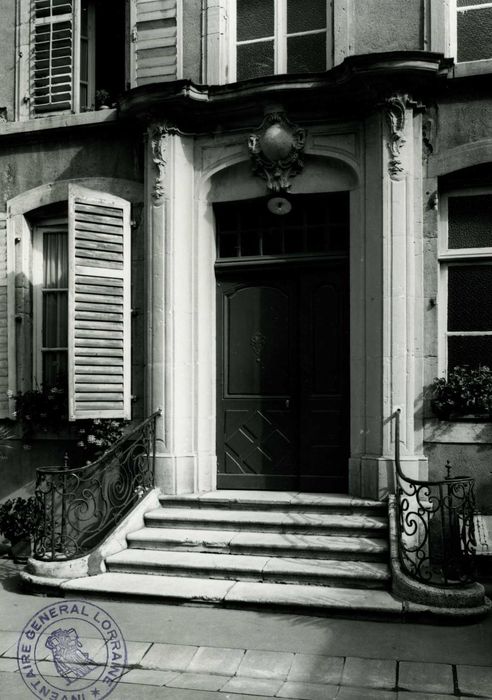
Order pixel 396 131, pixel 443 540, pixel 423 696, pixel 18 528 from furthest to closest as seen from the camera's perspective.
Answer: pixel 18 528
pixel 396 131
pixel 443 540
pixel 423 696

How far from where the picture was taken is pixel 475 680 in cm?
478

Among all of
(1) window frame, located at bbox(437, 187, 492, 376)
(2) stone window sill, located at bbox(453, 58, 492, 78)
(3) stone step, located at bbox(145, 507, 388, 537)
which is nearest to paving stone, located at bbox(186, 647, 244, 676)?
(3) stone step, located at bbox(145, 507, 388, 537)

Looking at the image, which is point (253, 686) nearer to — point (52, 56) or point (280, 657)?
point (280, 657)

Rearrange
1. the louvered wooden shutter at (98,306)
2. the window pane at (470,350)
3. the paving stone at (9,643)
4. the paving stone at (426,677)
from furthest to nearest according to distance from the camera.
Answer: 1. the louvered wooden shutter at (98,306)
2. the window pane at (470,350)
3. the paving stone at (9,643)
4. the paving stone at (426,677)

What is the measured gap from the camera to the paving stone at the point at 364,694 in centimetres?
460

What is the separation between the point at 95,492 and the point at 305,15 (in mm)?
5592

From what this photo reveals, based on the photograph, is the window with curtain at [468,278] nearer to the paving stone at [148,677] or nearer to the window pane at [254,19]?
the window pane at [254,19]

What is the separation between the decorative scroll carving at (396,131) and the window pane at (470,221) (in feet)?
2.32

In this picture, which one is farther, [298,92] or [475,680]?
[298,92]

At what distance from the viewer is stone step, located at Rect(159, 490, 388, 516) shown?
7.32 metres

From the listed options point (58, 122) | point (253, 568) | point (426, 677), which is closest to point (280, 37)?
point (58, 122)

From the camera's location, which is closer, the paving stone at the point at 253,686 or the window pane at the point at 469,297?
the paving stone at the point at 253,686

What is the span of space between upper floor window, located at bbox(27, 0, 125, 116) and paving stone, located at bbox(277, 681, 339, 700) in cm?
690

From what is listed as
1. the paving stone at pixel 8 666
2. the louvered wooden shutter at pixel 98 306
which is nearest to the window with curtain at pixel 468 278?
the louvered wooden shutter at pixel 98 306
